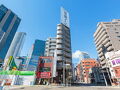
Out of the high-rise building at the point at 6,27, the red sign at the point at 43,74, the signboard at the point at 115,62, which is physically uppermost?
the high-rise building at the point at 6,27

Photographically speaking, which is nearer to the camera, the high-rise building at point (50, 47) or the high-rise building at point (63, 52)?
the high-rise building at point (63, 52)

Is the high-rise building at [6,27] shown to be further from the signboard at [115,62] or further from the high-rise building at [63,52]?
the signboard at [115,62]

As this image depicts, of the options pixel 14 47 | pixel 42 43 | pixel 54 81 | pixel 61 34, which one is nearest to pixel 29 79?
pixel 54 81

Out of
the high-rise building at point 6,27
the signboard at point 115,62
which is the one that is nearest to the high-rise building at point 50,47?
the signboard at point 115,62

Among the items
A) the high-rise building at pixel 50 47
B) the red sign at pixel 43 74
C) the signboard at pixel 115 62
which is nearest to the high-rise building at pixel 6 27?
the high-rise building at pixel 50 47

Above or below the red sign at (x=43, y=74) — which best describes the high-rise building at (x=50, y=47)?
above

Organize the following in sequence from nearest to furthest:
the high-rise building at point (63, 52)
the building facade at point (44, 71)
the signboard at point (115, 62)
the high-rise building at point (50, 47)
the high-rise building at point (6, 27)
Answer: the signboard at point (115, 62), the building facade at point (44, 71), the high-rise building at point (63, 52), the high-rise building at point (50, 47), the high-rise building at point (6, 27)

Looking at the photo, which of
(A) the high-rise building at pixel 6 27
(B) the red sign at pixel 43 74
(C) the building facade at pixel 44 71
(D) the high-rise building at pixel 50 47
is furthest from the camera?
(A) the high-rise building at pixel 6 27

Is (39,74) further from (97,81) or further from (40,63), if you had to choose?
(97,81)

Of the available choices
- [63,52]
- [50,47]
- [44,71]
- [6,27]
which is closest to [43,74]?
[44,71]

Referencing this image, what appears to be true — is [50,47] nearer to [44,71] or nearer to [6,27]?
[44,71]

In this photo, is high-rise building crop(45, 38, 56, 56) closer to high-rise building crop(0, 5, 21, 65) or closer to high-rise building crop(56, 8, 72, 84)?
high-rise building crop(56, 8, 72, 84)

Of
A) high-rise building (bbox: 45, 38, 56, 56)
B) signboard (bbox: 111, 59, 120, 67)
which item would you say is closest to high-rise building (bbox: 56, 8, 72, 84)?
high-rise building (bbox: 45, 38, 56, 56)

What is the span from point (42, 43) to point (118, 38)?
129153 mm
